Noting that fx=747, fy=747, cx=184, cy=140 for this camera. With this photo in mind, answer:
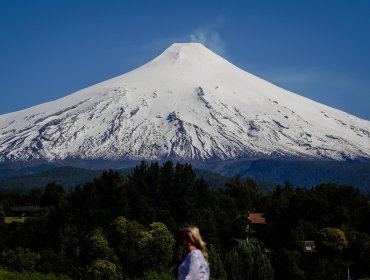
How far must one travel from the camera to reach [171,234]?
204 ft

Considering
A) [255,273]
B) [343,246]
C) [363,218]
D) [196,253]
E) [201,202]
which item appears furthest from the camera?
[201,202]

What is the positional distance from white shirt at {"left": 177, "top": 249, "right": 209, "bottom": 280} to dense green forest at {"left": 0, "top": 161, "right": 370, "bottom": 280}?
3213 cm

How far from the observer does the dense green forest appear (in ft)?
178

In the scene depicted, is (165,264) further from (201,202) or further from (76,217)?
(201,202)

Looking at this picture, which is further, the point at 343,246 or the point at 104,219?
the point at 104,219

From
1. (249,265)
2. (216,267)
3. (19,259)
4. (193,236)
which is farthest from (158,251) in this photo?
(193,236)

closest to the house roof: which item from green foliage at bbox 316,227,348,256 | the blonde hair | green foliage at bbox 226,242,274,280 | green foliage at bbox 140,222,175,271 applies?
green foliage at bbox 316,227,348,256

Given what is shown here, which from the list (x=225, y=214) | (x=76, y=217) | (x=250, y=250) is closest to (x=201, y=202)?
(x=225, y=214)

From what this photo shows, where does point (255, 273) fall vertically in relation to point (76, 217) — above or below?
below

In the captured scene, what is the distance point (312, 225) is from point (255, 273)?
13099mm

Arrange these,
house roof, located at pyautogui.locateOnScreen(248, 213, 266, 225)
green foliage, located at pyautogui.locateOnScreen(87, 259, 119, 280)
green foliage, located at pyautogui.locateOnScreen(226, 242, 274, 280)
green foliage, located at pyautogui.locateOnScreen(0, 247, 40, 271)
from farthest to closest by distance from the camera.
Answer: house roof, located at pyautogui.locateOnScreen(248, 213, 266, 225) < green foliage, located at pyautogui.locateOnScreen(226, 242, 274, 280) < green foliage, located at pyautogui.locateOnScreen(0, 247, 40, 271) < green foliage, located at pyautogui.locateOnScreen(87, 259, 119, 280)

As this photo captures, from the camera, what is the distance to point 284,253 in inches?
2255

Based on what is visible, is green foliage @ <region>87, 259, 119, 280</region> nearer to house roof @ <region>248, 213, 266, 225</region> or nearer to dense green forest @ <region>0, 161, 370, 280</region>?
dense green forest @ <region>0, 161, 370, 280</region>

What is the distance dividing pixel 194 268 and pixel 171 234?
172 feet
